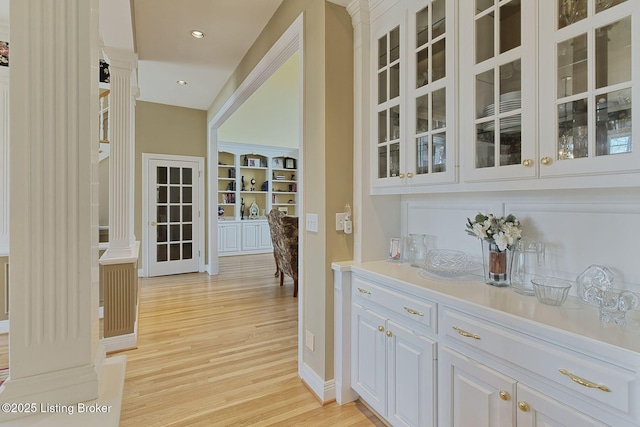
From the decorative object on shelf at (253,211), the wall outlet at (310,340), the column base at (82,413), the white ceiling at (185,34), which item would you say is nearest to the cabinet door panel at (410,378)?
the wall outlet at (310,340)

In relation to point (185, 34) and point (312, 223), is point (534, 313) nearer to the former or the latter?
point (312, 223)

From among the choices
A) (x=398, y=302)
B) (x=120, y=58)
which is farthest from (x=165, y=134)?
(x=398, y=302)

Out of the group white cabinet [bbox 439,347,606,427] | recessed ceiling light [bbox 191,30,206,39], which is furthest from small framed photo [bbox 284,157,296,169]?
white cabinet [bbox 439,347,606,427]

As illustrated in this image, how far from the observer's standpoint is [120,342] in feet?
9.43

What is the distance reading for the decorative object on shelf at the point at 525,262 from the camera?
61.9 inches

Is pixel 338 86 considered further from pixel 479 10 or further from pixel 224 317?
pixel 224 317

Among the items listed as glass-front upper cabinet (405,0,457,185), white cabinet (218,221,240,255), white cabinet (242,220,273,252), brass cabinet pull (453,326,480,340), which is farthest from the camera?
white cabinet (242,220,273,252)

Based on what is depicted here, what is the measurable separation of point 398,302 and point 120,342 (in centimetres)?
258

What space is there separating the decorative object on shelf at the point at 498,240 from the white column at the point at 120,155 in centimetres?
291

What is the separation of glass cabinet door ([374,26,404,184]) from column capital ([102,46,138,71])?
2.42m

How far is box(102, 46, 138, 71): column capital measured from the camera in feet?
9.75

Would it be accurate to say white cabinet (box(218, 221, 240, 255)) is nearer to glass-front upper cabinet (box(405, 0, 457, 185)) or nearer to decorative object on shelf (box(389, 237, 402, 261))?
decorative object on shelf (box(389, 237, 402, 261))

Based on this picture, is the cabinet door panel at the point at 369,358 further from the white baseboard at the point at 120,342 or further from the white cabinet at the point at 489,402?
the white baseboard at the point at 120,342

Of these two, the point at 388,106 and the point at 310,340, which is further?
the point at 310,340
